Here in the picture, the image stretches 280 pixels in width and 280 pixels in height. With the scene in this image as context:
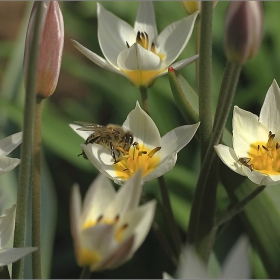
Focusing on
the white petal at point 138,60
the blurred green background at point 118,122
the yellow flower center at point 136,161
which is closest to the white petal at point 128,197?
the yellow flower center at point 136,161

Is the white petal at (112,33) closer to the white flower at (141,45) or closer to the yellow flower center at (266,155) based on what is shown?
the white flower at (141,45)

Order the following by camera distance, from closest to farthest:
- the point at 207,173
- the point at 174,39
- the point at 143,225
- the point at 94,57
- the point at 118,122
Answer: the point at 143,225
the point at 207,173
the point at 94,57
the point at 174,39
the point at 118,122

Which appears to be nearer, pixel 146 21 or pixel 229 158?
pixel 229 158

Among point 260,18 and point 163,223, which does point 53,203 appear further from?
point 260,18

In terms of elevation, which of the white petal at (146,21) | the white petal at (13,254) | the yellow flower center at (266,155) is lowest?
the white petal at (13,254)

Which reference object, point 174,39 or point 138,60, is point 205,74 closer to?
point 138,60

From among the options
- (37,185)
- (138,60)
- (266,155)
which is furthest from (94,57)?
(266,155)

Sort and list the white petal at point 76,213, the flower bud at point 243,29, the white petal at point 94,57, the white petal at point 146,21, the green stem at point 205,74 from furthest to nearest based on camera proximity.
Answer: the white petal at point 146,21 < the white petal at point 94,57 < the green stem at point 205,74 < the flower bud at point 243,29 < the white petal at point 76,213
